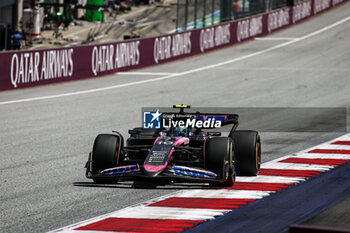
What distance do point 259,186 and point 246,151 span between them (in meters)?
0.65

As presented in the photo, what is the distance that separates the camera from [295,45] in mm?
39312

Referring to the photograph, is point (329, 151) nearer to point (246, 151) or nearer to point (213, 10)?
point (246, 151)

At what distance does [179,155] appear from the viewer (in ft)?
35.0

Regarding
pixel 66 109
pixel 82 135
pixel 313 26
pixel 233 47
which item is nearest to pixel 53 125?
pixel 82 135

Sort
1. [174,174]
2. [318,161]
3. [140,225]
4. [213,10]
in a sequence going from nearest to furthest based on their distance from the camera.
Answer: [140,225]
[174,174]
[318,161]
[213,10]

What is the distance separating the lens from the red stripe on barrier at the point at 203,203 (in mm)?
9250

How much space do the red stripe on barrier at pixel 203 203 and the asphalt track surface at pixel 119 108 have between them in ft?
1.42

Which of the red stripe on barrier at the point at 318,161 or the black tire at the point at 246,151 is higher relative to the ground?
the black tire at the point at 246,151

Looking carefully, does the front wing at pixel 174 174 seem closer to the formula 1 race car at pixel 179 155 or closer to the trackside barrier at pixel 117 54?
the formula 1 race car at pixel 179 155

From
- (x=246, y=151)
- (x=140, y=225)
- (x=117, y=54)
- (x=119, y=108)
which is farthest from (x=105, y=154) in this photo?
(x=117, y=54)

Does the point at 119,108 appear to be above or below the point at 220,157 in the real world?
below

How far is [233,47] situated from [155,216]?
3089cm

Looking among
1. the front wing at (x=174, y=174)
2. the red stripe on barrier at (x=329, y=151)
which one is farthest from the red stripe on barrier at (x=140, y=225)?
the red stripe on barrier at (x=329, y=151)

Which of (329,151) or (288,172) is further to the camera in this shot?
(329,151)
